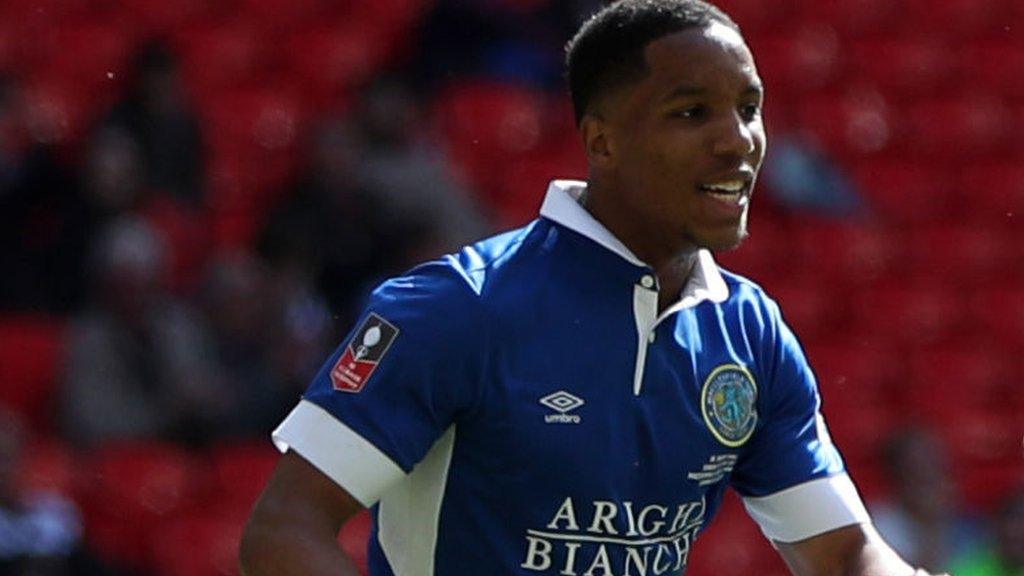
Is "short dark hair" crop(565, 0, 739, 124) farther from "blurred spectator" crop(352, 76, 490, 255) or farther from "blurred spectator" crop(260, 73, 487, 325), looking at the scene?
"blurred spectator" crop(352, 76, 490, 255)

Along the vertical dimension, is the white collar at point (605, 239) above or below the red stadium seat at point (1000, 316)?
above

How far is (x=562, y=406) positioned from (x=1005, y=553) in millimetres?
4115

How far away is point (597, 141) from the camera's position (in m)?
3.58

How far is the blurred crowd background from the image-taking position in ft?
25.4

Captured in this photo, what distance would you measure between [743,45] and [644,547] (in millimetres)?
763

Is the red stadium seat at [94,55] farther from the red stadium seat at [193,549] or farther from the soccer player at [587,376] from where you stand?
the soccer player at [587,376]

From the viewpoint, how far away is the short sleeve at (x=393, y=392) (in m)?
3.31

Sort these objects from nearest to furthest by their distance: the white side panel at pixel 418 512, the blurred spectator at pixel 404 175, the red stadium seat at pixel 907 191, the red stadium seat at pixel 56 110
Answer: the white side panel at pixel 418 512
the blurred spectator at pixel 404 175
the red stadium seat at pixel 56 110
the red stadium seat at pixel 907 191

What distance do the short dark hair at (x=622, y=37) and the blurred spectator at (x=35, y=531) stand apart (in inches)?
151

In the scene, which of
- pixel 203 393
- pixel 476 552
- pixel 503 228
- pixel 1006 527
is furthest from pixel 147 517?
pixel 476 552

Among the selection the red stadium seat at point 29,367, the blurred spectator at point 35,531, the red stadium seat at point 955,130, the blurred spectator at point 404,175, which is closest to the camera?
the blurred spectator at point 35,531

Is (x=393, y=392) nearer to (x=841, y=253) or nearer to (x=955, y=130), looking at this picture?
(x=841, y=253)

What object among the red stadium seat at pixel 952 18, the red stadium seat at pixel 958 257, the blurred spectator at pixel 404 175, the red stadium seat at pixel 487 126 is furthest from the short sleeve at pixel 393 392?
the red stadium seat at pixel 952 18

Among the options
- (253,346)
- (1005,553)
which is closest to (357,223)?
(253,346)
